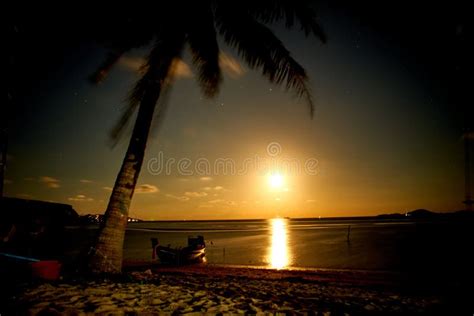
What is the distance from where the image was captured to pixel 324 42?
29.0 feet

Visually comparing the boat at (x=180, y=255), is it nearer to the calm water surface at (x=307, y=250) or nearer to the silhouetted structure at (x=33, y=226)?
the calm water surface at (x=307, y=250)

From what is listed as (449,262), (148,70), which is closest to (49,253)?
(148,70)

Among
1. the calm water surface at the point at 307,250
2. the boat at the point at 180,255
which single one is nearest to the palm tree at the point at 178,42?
the boat at the point at 180,255

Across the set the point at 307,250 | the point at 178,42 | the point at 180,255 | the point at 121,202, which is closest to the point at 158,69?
the point at 178,42

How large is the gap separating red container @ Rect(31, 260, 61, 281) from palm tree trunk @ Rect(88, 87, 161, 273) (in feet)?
2.53

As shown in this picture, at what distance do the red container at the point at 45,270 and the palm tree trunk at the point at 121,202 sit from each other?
2.53 ft

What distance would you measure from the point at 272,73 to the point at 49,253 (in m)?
9.18

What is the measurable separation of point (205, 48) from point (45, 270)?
25.5ft

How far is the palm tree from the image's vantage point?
7.84 metres

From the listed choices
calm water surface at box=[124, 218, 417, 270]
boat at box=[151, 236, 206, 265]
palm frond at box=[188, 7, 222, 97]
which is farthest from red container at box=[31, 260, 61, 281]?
calm water surface at box=[124, 218, 417, 270]

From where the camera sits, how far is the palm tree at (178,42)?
25.7 ft

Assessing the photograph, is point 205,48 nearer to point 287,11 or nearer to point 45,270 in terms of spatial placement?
point 287,11

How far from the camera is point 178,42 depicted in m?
8.62

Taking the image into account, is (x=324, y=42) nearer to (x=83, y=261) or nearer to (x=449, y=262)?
(x=83, y=261)
